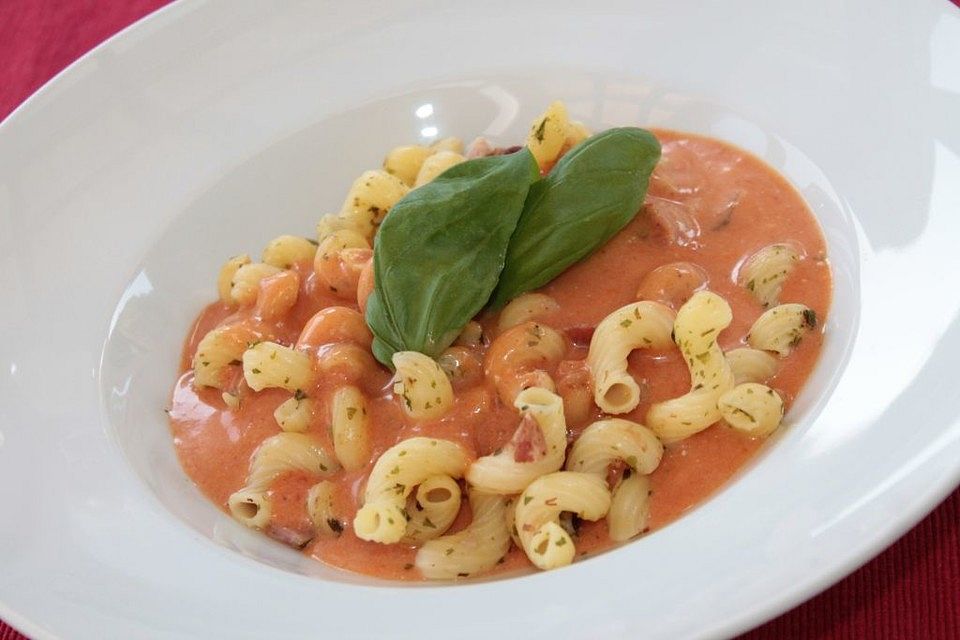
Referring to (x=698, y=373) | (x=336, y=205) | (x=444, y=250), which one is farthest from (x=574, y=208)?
(x=336, y=205)

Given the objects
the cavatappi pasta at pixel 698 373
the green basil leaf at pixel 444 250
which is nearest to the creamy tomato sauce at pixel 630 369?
the cavatappi pasta at pixel 698 373

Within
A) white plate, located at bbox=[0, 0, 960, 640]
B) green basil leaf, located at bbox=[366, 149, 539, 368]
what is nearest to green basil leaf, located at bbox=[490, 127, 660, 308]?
green basil leaf, located at bbox=[366, 149, 539, 368]

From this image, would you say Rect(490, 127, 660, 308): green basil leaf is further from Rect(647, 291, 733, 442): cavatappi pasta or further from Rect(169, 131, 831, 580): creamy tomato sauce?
Rect(647, 291, 733, 442): cavatappi pasta

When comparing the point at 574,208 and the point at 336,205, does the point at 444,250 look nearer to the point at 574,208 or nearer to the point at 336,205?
the point at 574,208

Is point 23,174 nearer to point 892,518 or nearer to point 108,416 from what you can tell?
point 108,416

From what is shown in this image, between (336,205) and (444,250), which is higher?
(444,250)

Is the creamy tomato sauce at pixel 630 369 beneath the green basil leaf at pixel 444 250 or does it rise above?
beneath

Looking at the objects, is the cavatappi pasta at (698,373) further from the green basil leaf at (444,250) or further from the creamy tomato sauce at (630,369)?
the green basil leaf at (444,250)
